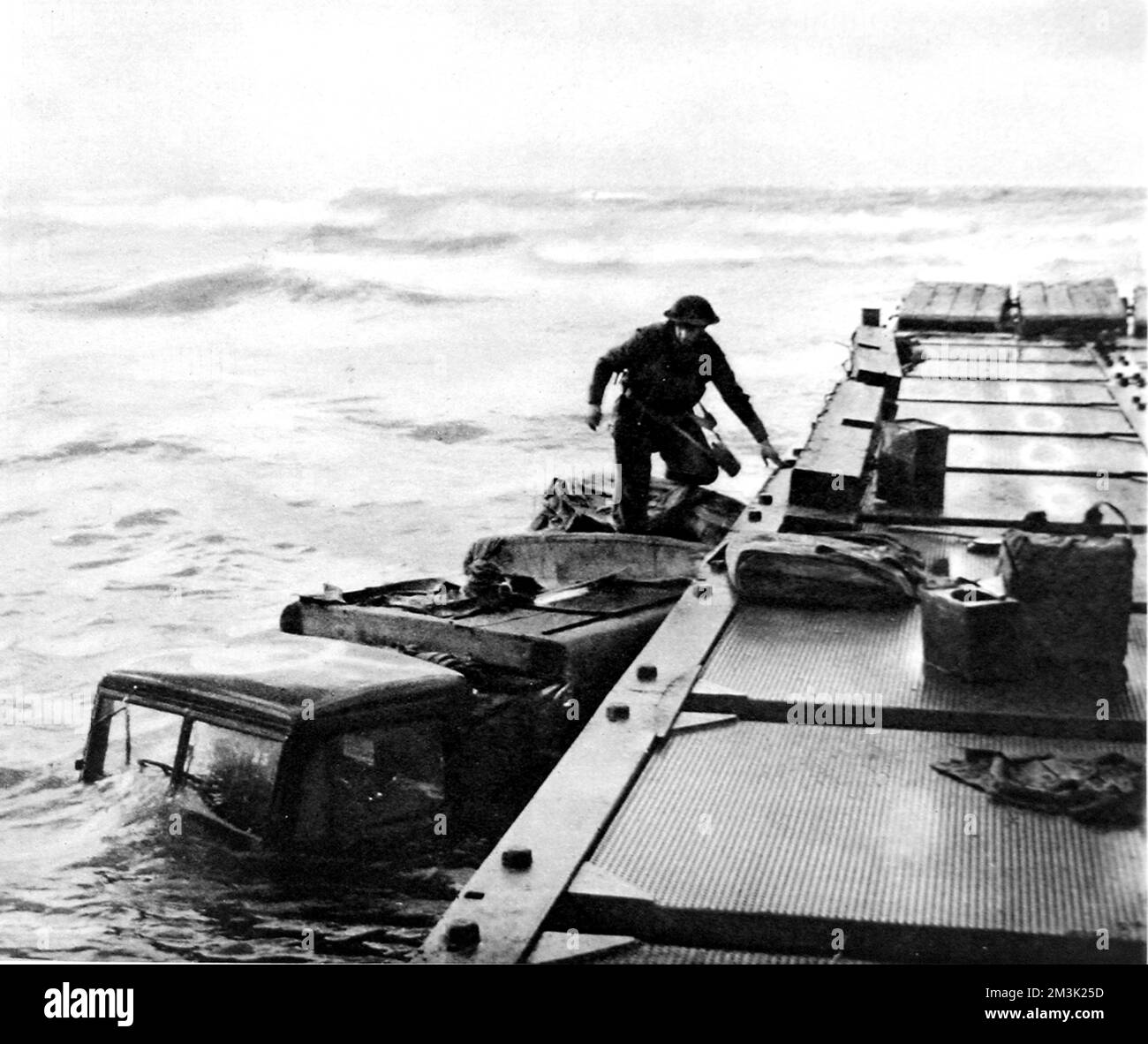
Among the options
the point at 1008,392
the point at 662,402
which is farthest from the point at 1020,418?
the point at 662,402

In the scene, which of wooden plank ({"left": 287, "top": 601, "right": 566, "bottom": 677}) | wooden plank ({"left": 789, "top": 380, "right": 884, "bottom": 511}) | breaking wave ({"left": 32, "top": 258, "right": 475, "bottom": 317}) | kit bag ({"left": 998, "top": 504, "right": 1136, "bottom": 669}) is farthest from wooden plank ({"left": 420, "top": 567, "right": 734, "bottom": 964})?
breaking wave ({"left": 32, "top": 258, "right": 475, "bottom": 317})

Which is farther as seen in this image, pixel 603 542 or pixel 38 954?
pixel 603 542

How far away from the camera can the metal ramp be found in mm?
3078

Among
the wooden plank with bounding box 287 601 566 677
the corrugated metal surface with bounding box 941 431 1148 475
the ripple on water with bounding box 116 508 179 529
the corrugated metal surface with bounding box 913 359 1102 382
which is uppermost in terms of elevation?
the corrugated metal surface with bounding box 913 359 1102 382

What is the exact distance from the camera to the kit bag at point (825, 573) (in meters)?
5.39

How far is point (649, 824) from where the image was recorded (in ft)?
11.8

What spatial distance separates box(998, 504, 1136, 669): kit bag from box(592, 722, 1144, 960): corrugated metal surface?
0.42 metres

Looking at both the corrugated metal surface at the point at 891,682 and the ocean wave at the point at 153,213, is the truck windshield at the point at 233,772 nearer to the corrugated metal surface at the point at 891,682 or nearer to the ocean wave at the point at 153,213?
the corrugated metal surface at the point at 891,682

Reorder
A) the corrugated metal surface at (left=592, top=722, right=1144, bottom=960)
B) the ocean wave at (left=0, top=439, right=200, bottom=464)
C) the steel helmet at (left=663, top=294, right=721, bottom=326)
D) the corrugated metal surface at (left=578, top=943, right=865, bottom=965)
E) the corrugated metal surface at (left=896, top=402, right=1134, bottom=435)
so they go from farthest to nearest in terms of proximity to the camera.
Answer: the ocean wave at (left=0, top=439, right=200, bottom=464), the corrugated metal surface at (left=896, top=402, right=1134, bottom=435), the steel helmet at (left=663, top=294, right=721, bottom=326), the corrugated metal surface at (left=592, top=722, right=1144, bottom=960), the corrugated metal surface at (left=578, top=943, right=865, bottom=965)

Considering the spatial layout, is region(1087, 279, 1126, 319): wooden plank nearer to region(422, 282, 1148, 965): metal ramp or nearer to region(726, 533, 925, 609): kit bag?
region(422, 282, 1148, 965): metal ramp

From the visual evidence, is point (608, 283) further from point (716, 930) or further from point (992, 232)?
point (716, 930)

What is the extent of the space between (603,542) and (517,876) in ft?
14.8

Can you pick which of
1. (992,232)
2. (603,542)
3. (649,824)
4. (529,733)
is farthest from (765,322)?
(649,824)

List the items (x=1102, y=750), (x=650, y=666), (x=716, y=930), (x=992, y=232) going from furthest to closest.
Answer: (x=992, y=232) → (x=650, y=666) → (x=1102, y=750) → (x=716, y=930)
